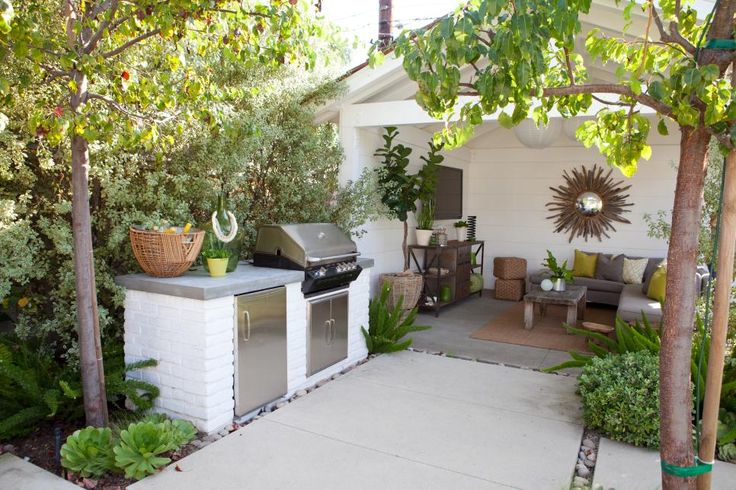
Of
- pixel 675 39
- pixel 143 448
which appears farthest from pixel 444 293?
pixel 675 39

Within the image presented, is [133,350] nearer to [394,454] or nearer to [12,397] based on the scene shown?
[12,397]

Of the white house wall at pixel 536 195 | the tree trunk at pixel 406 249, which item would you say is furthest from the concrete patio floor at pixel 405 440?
the white house wall at pixel 536 195

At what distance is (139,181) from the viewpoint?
3.58 metres

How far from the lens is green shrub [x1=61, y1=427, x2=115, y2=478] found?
2.54m

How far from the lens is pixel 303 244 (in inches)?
147

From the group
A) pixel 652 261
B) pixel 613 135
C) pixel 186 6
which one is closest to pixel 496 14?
pixel 613 135

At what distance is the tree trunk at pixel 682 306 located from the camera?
1612 mm

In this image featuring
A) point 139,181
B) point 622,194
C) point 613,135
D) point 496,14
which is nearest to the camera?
point 496,14

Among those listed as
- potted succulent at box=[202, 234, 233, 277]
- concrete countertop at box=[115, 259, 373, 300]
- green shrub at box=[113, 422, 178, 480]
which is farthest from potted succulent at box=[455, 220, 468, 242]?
green shrub at box=[113, 422, 178, 480]

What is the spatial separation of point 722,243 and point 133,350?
3.18 metres

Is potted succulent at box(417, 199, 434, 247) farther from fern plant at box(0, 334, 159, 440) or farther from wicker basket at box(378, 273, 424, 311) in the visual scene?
fern plant at box(0, 334, 159, 440)

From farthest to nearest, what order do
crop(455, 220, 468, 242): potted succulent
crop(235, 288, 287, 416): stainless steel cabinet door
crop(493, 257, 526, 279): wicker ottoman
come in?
crop(493, 257, 526, 279): wicker ottoman < crop(455, 220, 468, 242): potted succulent < crop(235, 288, 287, 416): stainless steel cabinet door

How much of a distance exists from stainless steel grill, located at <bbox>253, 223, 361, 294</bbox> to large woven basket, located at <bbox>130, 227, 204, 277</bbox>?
68 cm

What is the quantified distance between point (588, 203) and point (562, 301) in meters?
2.89
